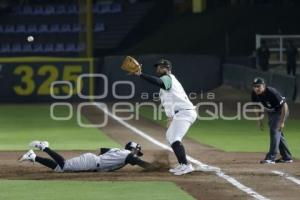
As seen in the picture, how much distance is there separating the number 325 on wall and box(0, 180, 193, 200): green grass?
27096 millimetres

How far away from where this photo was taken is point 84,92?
40.4 m

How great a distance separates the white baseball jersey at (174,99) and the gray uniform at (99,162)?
970 millimetres

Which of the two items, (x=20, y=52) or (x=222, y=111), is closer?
(x=222, y=111)

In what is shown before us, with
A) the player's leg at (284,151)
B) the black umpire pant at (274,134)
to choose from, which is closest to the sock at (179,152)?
the black umpire pant at (274,134)

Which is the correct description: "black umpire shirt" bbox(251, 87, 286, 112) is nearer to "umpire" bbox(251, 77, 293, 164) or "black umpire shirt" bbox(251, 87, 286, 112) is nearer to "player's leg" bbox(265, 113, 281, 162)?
"umpire" bbox(251, 77, 293, 164)

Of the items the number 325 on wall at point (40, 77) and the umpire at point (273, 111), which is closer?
the umpire at point (273, 111)

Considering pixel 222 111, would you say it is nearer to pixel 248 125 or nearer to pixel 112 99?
pixel 248 125

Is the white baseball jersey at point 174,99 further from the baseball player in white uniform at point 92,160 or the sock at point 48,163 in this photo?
the sock at point 48,163

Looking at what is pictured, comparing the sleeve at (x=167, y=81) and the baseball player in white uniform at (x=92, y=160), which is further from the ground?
the sleeve at (x=167, y=81)

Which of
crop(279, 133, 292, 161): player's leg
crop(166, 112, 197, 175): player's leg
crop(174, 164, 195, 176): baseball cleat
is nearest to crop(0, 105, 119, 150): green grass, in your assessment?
crop(279, 133, 292, 161): player's leg

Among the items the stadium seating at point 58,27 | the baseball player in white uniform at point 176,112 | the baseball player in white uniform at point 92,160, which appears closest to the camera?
the baseball player in white uniform at point 176,112

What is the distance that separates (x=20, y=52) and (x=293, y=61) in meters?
18.7

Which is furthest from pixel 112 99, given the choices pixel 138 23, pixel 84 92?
pixel 138 23

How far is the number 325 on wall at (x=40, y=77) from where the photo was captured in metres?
40.7
